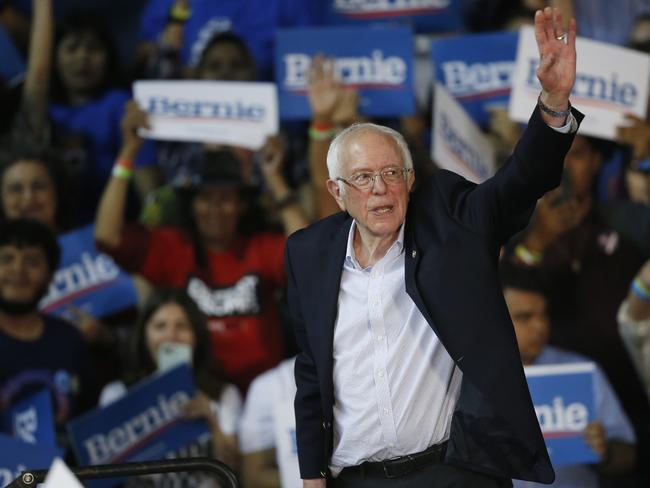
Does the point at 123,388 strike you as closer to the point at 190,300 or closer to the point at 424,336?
the point at 190,300

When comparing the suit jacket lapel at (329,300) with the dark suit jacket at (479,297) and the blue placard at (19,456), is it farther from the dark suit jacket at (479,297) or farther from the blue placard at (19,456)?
the blue placard at (19,456)

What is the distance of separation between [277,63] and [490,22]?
52.5 inches

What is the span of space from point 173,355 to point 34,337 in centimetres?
55

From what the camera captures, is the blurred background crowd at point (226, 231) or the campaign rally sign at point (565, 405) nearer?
the campaign rally sign at point (565, 405)

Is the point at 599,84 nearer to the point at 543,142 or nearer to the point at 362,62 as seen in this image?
the point at 362,62

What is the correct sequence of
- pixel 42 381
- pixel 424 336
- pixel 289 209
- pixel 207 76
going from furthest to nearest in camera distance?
pixel 207 76 < pixel 289 209 < pixel 42 381 < pixel 424 336

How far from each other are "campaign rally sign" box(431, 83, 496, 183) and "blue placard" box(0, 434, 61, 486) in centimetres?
201

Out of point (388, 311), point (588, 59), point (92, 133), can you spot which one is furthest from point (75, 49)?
point (388, 311)

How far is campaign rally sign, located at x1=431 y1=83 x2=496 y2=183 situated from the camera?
16.6ft

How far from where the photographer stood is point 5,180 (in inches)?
216

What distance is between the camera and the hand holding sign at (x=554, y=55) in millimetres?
2482

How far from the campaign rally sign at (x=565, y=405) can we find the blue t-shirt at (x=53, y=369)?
1816 millimetres

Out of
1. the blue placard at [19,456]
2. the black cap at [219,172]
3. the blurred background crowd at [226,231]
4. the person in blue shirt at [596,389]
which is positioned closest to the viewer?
the blue placard at [19,456]

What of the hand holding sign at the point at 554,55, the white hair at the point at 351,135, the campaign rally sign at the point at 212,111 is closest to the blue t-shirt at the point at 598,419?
the campaign rally sign at the point at 212,111
